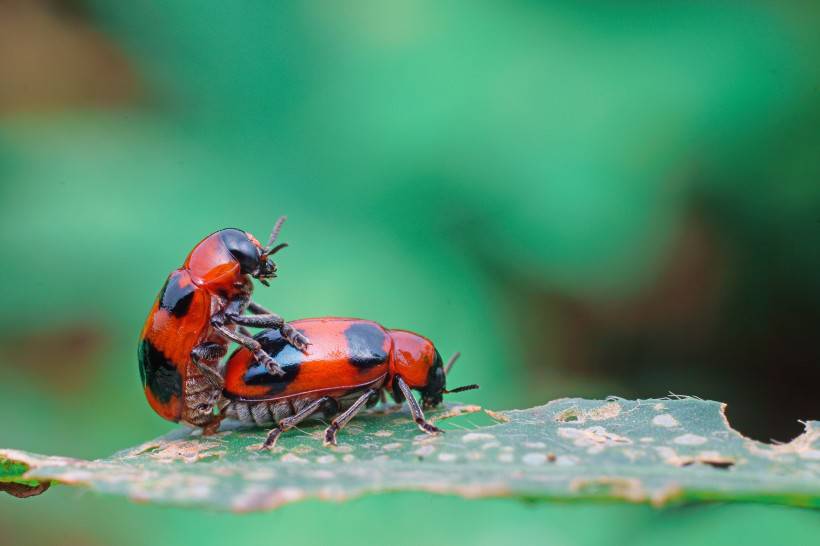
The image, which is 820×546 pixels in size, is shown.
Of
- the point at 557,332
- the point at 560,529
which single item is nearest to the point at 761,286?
the point at 557,332

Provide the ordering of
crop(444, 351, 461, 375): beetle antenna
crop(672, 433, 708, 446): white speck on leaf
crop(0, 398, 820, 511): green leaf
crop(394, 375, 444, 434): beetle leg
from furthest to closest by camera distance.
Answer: crop(444, 351, 461, 375): beetle antenna < crop(394, 375, 444, 434): beetle leg < crop(672, 433, 708, 446): white speck on leaf < crop(0, 398, 820, 511): green leaf

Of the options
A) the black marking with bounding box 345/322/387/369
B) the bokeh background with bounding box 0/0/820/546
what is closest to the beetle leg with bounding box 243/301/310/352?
the black marking with bounding box 345/322/387/369

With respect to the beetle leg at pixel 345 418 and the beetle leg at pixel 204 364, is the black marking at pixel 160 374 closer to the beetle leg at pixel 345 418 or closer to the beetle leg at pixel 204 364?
the beetle leg at pixel 204 364

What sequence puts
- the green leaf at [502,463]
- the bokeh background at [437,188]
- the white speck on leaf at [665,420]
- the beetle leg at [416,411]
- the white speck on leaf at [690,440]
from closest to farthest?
the green leaf at [502,463] → the white speck on leaf at [690,440] → the white speck on leaf at [665,420] → the beetle leg at [416,411] → the bokeh background at [437,188]

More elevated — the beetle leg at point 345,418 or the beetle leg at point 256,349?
the beetle leg at point 256,349

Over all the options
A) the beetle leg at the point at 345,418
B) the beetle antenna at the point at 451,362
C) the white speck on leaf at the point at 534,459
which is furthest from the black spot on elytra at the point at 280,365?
the white speck on leaf at the point at 534,459

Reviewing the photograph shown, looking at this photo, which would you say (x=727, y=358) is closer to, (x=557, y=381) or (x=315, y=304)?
(x=557, y=381)

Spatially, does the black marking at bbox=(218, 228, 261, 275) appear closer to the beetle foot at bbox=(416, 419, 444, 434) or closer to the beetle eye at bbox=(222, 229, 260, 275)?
the beetle eye at bbox=(222, 229, 260, 275)

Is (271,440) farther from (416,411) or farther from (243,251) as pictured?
(243,251)
